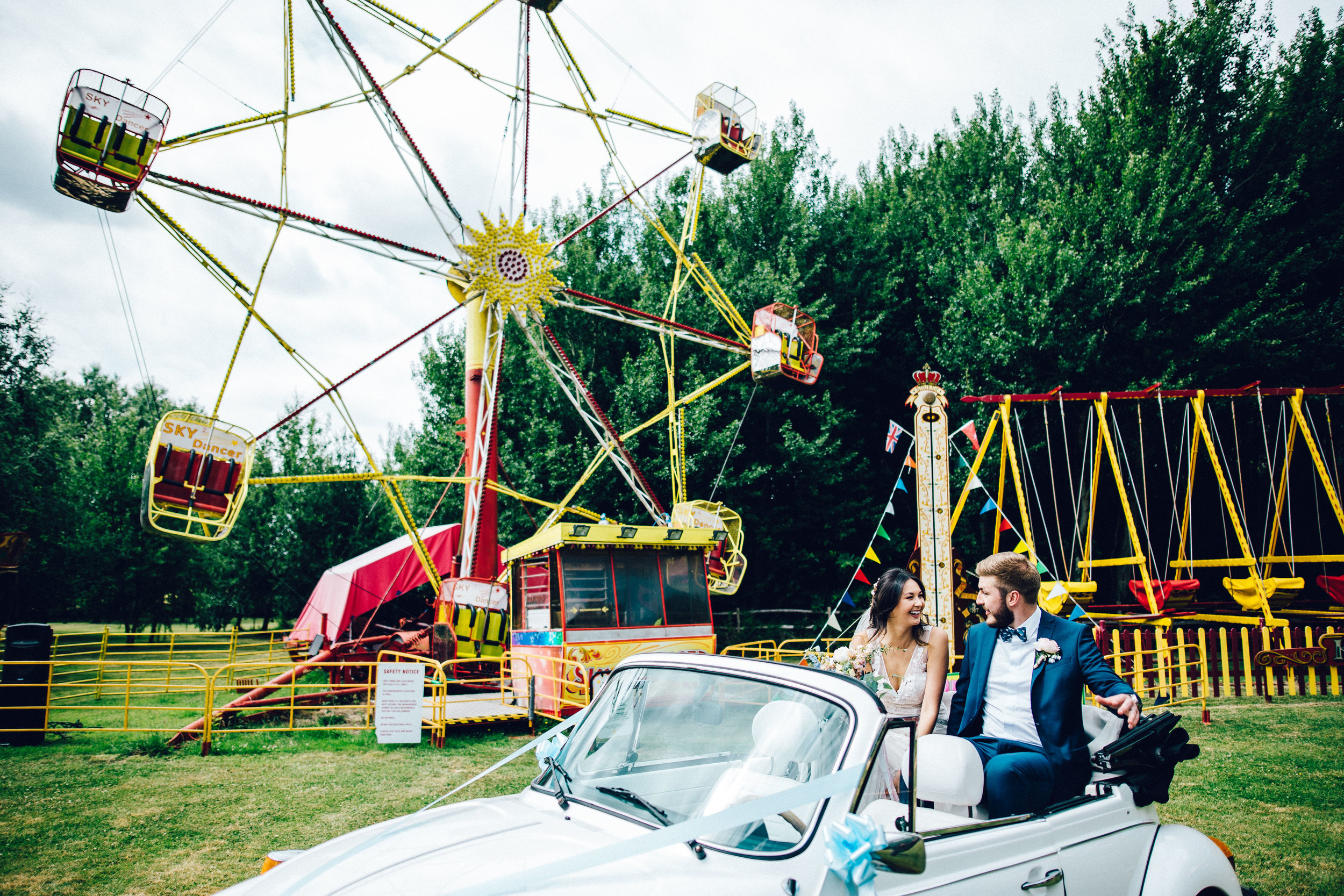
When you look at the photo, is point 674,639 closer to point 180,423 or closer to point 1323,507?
point 180,423

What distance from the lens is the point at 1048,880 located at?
8.52 feet

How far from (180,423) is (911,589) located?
32.4ft

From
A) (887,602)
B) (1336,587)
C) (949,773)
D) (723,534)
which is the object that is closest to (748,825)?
(949,773)

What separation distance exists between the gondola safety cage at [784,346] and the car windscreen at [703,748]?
44.1 feet

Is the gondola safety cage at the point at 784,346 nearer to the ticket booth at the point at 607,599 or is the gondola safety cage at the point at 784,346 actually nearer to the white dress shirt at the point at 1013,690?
the ticket booth at the point at 607,599

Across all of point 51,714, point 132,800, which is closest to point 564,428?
point 51,714

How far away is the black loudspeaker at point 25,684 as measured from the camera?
9.25 meters

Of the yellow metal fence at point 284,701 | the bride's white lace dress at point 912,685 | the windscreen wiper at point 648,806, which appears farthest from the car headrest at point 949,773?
the yellow metal fence at point 284,701

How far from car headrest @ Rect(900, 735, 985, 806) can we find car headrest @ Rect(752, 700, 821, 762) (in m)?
0.36

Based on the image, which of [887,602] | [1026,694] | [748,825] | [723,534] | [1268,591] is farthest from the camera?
[723,534]

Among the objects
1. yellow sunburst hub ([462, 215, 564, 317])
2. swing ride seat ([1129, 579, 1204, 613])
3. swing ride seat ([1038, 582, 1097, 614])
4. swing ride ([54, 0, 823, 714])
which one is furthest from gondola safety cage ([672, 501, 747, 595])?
swing ride seat ([1129, 579, 1204, 613])

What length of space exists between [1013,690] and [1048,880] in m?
0.99

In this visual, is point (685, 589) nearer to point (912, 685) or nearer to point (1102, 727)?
point (912, 685)

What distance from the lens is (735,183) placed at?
2358 cm
